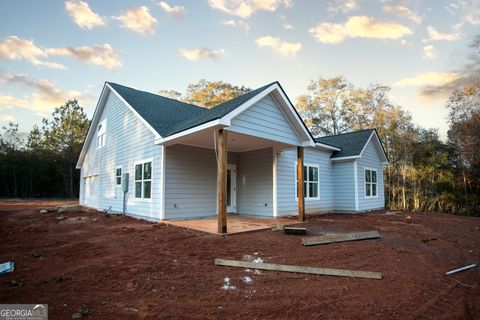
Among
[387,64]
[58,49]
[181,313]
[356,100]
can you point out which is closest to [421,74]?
[387,64]

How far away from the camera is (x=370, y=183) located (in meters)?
14.3

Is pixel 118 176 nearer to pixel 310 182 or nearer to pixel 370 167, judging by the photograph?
pixel 310 182

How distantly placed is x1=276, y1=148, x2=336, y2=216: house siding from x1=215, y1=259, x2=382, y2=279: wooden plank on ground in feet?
19.7

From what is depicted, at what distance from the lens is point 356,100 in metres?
24.8

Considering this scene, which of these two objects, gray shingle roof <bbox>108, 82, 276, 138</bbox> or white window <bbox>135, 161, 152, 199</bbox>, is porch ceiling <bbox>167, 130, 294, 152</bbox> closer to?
gray shingle roof <bbox>108, 82, 276, 138</bbox>

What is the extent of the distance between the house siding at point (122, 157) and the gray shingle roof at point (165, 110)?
0.45m

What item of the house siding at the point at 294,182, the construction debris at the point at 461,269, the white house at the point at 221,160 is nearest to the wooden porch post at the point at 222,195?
the white house at the point at 221,160

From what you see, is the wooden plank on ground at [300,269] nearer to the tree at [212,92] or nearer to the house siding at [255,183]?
the house siding at [255,183]

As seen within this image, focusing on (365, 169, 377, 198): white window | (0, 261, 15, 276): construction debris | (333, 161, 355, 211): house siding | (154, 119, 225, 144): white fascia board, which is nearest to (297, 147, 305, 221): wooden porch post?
(154, 119, 225, 144): white fascia board

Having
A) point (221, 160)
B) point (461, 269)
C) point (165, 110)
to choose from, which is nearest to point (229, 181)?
point (165, 110)

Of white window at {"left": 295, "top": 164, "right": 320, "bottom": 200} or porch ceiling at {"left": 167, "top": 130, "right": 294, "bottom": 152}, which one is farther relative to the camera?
white window at {"left": 295, "top": 164, "right": 320, "bottom": 200}

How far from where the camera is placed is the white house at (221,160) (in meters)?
7.94

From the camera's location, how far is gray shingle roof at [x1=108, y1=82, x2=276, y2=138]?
789 cm

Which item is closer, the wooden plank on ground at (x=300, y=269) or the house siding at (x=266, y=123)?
the wooden plank on ground at (x=300, y=269)
